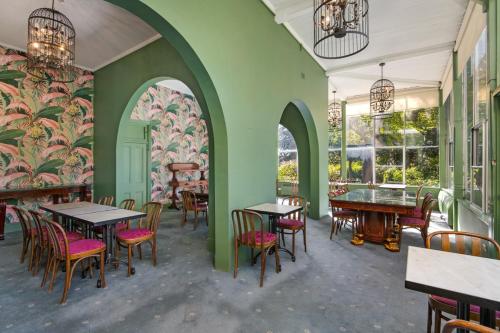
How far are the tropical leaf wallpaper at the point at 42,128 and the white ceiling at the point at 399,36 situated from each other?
502 cm

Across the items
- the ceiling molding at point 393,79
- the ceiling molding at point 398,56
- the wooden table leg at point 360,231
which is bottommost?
the wooden table leg at point 360,231

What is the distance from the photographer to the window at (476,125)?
11.0ft

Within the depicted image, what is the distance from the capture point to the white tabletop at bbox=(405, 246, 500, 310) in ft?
4.06

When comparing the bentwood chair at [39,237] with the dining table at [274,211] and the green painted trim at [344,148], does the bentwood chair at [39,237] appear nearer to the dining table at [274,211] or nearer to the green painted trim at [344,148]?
the dining table at [274,211]

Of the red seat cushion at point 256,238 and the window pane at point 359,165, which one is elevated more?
the window pane at point 359,165

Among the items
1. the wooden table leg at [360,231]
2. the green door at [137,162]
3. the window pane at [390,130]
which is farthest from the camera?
the window pane at [390,130]

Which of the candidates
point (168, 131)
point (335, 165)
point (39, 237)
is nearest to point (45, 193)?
point (39, 237)

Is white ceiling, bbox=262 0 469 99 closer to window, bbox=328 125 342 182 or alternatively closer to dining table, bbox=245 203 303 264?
window, bbox=328 125 342 182

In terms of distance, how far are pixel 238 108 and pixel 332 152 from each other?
7.72 meters

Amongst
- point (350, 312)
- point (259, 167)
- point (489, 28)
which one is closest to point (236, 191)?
point (259, 167)

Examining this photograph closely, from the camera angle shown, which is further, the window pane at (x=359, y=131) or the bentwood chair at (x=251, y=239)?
the window pane at (x=359, y=131)

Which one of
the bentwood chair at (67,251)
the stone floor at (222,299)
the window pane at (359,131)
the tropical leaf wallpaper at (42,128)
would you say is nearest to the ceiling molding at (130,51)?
the tropical leaf wallpaper at (42,128)

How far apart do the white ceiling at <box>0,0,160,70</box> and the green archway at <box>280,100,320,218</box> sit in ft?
11.8

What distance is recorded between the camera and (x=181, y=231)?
5.22m
